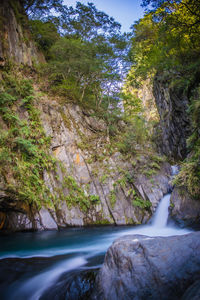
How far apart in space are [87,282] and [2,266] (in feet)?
9.48

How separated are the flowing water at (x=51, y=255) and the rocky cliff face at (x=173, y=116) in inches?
226

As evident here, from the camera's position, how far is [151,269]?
241 cm

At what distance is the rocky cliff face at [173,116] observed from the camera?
35.2 ft

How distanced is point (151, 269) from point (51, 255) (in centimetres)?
409

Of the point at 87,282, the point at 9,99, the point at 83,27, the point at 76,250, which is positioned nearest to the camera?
the point at 87,282

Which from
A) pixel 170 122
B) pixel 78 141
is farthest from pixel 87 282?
pixel 170 122

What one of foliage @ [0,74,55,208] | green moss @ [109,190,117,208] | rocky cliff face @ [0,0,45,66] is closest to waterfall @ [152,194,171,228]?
green moss @ [109,190,117,208]

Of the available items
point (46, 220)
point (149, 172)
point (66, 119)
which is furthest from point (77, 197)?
point (66, 119)

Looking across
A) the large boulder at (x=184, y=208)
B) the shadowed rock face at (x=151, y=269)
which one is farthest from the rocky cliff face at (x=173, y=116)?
the shadowed rock face at (x=151, y=269)

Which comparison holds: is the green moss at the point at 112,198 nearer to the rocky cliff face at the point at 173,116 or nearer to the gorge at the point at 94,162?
Result: the gorge at the point at 94,162

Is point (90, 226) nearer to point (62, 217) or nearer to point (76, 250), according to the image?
point (62, 217)

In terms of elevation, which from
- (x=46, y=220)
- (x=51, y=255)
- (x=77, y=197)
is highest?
(x=77, y=197)

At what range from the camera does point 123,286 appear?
2.41 m

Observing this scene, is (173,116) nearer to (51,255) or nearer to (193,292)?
(51,255)
